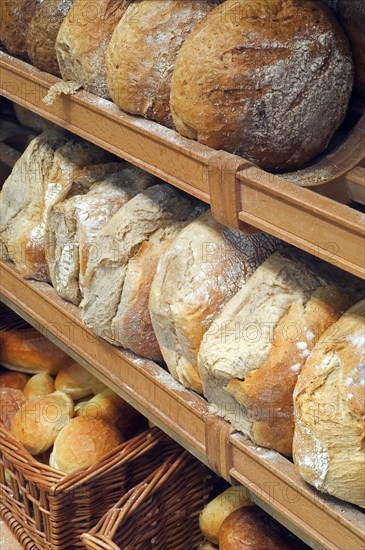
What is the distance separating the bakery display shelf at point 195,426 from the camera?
1.54 meters

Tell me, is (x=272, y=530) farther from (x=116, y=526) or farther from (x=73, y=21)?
(x=73, y=21)

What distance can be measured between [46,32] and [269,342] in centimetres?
102

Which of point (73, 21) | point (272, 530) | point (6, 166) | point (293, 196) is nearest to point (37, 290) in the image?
point (6, 166)

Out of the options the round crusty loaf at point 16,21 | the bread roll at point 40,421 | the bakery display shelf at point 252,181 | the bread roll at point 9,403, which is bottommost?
the bread roll at point 9,403

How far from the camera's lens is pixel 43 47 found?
2.14 metres

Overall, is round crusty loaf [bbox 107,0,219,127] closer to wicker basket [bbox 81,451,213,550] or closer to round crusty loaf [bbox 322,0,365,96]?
round crusty loaf [bbox 322,0,365,96]

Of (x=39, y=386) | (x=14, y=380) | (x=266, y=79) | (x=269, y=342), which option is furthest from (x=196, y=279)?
(x=14, y=380)

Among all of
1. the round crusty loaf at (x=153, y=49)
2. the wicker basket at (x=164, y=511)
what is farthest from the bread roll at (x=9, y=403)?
the round crusty loaf at (x=153, y=49)

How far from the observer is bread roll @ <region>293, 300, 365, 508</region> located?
1.45 meters

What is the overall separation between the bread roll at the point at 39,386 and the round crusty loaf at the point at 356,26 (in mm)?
1418

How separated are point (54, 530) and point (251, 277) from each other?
102 cm

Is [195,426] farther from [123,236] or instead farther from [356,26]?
[356,26]

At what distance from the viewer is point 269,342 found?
1627 mm

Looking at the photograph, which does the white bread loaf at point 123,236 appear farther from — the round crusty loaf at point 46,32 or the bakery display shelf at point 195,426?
the round crusty loaf at point 46,32
